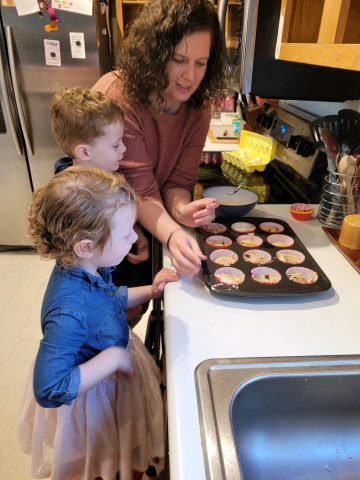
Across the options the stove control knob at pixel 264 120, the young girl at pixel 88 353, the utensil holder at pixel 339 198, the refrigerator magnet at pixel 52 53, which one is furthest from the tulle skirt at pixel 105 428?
the refrigerator magnet at pixel 52 53

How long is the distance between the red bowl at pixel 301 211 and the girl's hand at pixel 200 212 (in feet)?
1.05

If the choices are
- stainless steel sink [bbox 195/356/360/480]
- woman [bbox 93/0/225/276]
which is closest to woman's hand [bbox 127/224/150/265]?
woman [bbox 93/0/225/276]

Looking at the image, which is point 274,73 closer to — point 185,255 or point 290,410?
point 185,255

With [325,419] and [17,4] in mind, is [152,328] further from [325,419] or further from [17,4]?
[17,4]

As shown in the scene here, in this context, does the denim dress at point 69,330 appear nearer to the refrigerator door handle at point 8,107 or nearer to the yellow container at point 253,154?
the yellow container at point 253,154

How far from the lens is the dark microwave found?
112cm

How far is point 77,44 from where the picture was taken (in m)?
2.06

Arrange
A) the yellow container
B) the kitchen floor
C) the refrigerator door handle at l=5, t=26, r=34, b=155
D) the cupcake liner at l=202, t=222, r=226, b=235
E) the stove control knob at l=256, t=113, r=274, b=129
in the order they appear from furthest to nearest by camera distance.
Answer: the refrigerator door handle at l=5, t=26, r=34, b=155
the stove control knob at l=256, t=113, r=274, b=129
the yellow container
the kitchen floor
the cupcake liner at l=202, t=222, r=226, b=235

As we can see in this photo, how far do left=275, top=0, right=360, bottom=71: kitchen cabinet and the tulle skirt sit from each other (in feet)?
2.39

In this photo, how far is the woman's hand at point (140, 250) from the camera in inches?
44.8

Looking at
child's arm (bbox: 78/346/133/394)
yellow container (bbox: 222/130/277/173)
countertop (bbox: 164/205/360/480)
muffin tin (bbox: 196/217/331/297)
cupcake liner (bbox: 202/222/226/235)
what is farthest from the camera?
yellow container (bbox: 222/130/277/173)

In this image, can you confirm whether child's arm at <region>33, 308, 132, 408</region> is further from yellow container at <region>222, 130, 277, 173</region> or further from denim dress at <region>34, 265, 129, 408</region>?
yellow container at <region>222, 130, 277, 173</region>

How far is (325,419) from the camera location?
0.71 metres

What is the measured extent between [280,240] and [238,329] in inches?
13.9
